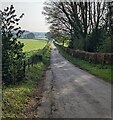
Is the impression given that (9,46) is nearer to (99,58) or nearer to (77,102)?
(77,102)

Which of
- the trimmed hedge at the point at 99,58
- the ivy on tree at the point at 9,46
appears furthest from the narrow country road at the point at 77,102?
the trimmed hedge at the point at 99,58

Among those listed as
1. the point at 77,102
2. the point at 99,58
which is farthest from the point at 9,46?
the point at 99,58

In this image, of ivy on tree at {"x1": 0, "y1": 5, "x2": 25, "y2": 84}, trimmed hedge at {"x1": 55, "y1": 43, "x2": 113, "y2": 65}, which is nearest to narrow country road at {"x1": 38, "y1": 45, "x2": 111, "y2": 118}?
ivy on tree at {"x1": 0, "y1": 5, "x2": 25, "y2": 84}

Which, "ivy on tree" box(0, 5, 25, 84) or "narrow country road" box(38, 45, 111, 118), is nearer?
"narrow country road" box(38, 45, 111, 118)

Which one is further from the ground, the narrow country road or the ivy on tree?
the ivy on tree

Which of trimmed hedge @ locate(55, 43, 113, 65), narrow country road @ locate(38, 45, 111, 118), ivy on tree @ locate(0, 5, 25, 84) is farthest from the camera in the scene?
trimmed hedge @ locate(55, 43, 113, 65)

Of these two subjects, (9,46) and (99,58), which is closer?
(9,46)

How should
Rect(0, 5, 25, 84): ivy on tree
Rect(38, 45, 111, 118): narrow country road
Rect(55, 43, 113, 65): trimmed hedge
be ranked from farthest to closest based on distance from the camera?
Rect(55, 43, 113, 65): trimmed hedge < Rect(0, 5, 25, 84): ivy on tree < Rect(38, 45, 111, 118): narrow country road

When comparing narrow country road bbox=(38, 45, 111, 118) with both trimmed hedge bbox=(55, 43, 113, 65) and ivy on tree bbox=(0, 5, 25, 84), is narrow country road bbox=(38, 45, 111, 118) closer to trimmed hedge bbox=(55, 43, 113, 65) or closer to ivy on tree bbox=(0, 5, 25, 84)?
ivy on tree bbox=(0, 5, 25, 84)

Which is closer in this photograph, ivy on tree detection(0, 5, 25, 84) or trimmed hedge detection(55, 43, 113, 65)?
ivy on tree detection(0, 5, 25, 84)

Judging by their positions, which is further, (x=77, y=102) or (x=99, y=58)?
(x=99, y=58)

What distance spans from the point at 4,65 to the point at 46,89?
341 centimetres

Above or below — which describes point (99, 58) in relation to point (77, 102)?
above

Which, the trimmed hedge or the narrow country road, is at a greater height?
the trimmed hedge
